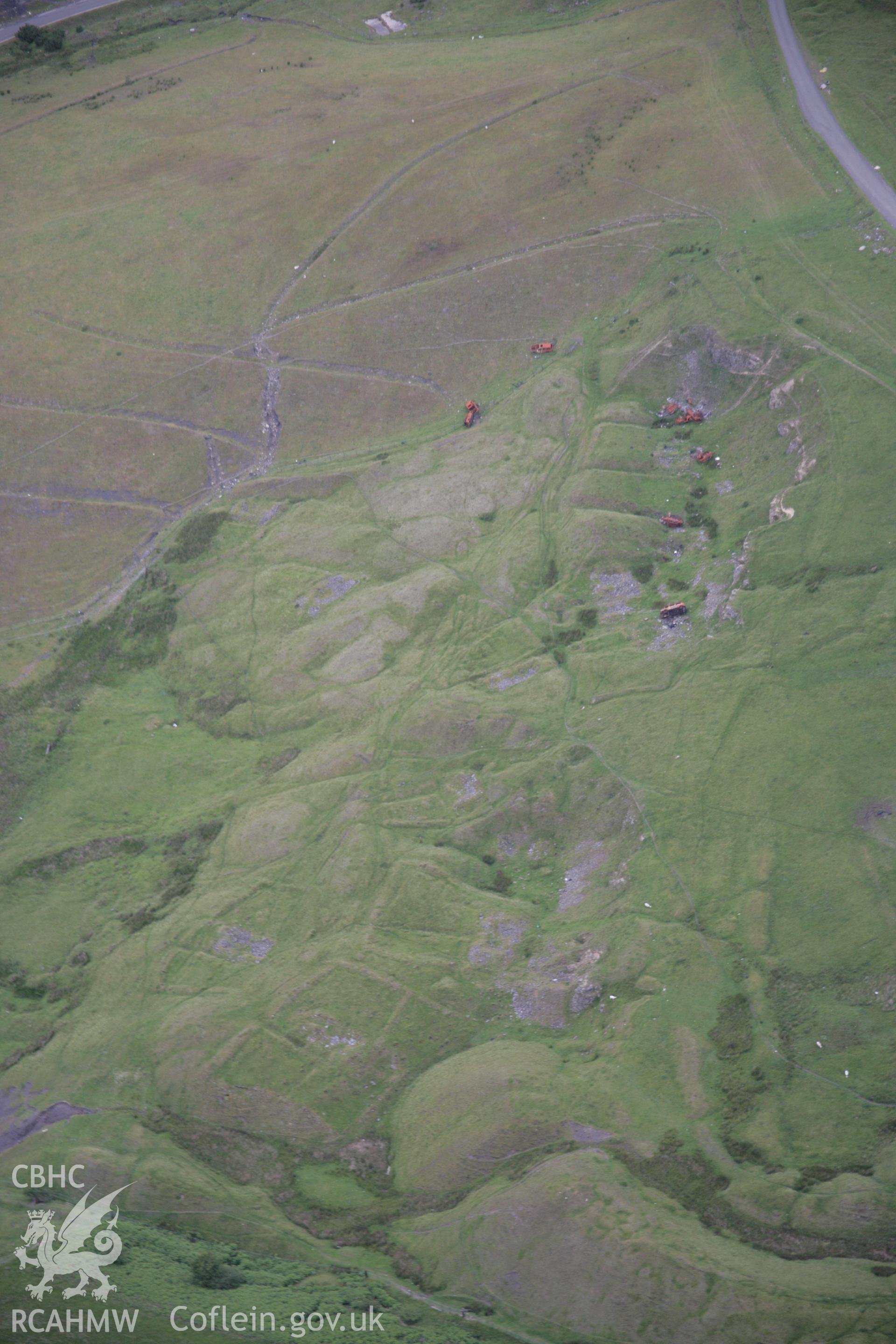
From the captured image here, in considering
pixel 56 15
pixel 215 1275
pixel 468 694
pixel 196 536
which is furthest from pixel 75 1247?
pixel 56 15

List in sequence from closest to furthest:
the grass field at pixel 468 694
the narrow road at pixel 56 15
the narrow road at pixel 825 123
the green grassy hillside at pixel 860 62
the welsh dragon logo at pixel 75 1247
Answer: the welsh dragon logo at pixel 75 1247 → the grass field at pixel 468 694 → the narrow road at pixel 825 123 → the green grassy hillside at pixel 860 62 → the narrow road at pixel 56 15

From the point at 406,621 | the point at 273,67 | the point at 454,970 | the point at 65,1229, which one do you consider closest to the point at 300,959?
the point at 454,970

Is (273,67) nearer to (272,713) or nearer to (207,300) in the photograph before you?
(207,300)

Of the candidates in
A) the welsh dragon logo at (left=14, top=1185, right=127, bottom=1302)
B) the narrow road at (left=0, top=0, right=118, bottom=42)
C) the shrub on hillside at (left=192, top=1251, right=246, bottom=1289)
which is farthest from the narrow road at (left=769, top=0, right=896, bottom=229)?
the narrow road at (left=0, top=0, right=118, bottom=42)

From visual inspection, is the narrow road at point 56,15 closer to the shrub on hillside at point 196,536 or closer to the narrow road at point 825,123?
the shrub on hillside at point 196,536

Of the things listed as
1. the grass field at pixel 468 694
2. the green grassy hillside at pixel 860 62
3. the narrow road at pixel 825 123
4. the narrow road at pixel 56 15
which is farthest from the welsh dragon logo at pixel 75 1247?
the narrow road at pixel 56 15
